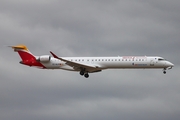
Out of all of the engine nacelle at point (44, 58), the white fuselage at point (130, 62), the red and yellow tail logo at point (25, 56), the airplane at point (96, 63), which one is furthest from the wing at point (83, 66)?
the red and yellow tail logo at point (25, 56)

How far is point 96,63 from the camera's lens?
69375 mm

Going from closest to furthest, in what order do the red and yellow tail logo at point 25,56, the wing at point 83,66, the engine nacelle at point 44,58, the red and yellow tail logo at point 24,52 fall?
the wing at point 83,66 → the engine nacelle at point 44,58 → the red and yellow tail logo at point 25,56 → the red and yellow tail logo at point 24,52

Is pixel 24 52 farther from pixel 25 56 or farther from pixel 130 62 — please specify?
pixel 130 62

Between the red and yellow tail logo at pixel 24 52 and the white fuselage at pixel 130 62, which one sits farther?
the red and yellow tail logo at pixel 24 52

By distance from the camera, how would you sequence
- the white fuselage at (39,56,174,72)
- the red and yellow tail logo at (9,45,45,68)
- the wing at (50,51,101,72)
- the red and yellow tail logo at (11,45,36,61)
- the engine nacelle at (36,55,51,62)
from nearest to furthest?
the white fuselage at (39,56,174,72)
the wing at (50,51,101,72)
the engine nacelle at (36,55,51,62)
the red and yellow tail logo at (9,45,45,68)
the red and yellow tail logo at (11,45,36,61)

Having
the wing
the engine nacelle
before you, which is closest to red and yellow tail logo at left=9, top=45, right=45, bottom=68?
the engine nacelle

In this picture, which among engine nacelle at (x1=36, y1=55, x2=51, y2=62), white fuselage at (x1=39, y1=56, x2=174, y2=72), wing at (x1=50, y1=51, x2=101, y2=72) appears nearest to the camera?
white fuselage at (x1=39, y1=56, x2=174, y2=72)

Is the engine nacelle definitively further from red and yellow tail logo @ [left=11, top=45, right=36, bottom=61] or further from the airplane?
red and yellow tail logo @ [left=11, top=45, right=36, bottom=61]

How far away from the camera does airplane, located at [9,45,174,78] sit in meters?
67.7

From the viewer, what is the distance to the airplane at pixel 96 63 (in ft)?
222

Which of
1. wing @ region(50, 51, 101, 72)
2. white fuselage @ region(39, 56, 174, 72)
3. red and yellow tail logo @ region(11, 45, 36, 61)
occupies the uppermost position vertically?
red and yellow tail logo @ region(11, 45, 36, 61)

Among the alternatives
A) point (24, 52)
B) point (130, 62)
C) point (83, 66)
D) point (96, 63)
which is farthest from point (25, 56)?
point (130, 62)

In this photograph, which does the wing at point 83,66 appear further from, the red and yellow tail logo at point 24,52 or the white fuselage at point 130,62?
the red and yellow tail logo at point 24,52

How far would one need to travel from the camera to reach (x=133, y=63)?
222ft
